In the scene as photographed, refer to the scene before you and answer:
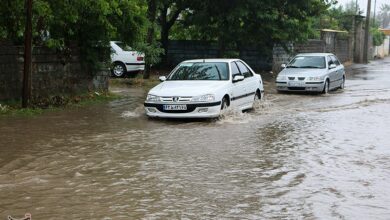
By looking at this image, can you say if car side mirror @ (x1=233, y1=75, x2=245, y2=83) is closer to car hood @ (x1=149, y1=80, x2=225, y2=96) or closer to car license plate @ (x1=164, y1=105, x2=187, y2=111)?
car hood @ (x1=149, y1=80, x2=225, y2=96)

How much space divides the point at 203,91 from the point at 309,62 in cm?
890

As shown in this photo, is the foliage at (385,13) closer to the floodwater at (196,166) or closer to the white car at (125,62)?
the white car at (125,62)

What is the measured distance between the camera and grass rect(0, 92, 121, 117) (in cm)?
1273

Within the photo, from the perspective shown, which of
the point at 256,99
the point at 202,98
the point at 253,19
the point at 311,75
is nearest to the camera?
the point at 202,98

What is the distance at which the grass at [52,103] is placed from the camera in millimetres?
12734

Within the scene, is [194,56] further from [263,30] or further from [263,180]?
[263,180]

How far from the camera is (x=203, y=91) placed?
1170 cm

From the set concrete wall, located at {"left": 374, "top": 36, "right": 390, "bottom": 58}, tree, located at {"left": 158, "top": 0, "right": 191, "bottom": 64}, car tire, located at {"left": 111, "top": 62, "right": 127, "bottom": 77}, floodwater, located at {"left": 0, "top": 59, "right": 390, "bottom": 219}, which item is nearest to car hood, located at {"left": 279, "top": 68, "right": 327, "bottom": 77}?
floodwater, located at {"left": 0, "top": 59, "right": 390, "bottom": 219}

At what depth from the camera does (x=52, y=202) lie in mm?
6031

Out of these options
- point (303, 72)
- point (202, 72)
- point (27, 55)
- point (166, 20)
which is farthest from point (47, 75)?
point (166, 20)

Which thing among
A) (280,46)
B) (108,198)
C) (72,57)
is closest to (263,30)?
(280,46)

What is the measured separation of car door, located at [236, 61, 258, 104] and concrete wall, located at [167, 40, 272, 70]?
13512 mm

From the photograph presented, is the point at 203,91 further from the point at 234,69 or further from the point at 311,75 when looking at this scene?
the point at 311,75

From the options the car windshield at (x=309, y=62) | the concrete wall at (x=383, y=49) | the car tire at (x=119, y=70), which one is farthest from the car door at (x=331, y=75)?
the concrete wall at (x=383, y=49)
